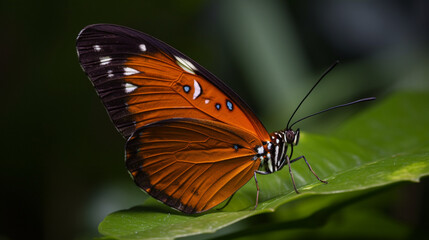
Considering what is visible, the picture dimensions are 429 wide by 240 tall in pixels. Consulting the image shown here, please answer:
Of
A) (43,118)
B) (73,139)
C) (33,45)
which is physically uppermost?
(33,45)

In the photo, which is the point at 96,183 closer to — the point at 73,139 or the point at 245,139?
the point at 73,139

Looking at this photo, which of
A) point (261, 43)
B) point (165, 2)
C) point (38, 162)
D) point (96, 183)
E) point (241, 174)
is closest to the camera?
point (241, 174)

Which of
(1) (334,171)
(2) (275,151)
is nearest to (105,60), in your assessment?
(2) (275,151)

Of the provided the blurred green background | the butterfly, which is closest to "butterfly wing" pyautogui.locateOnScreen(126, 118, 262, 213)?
the butterfly

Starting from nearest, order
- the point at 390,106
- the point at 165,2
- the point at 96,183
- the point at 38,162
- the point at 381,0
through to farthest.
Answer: the point at 390,106 < the point at 38,162 < the point at 96,183 < the point at 165,2 < the point at 381,0

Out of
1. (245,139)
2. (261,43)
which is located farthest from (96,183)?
(261,43)

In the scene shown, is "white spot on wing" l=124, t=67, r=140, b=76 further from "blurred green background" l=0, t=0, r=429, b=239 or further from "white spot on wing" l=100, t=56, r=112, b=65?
"blurred green background" l=0, t=0, r=429, b=239
